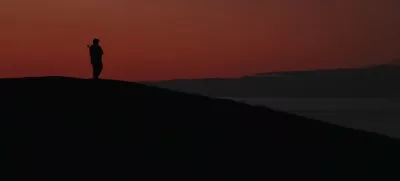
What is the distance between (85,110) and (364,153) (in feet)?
32.3

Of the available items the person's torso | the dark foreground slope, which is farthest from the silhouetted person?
the dark foreground slope

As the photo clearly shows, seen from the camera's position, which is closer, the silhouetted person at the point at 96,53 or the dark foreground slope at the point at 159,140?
the dark foreground slope at the point at 159,140

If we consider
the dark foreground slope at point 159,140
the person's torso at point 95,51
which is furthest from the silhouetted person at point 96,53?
the dark foreground slope at point 159,140

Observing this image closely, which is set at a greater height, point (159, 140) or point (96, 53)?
point (96, 53)

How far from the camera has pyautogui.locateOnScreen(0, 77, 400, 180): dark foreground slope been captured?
24125mm

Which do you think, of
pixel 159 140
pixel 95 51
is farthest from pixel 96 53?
pixel 159 140

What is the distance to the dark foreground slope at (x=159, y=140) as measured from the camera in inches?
950

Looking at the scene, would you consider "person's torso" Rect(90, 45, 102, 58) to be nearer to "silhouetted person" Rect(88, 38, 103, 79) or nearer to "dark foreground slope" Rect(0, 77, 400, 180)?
"silhouetted person" Rect(88, 38, 103, 79)

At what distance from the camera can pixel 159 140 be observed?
2628cm

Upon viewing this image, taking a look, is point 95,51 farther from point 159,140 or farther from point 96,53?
point 159,140

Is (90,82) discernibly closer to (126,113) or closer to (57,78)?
(57,78)

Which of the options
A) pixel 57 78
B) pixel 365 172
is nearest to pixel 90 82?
pixel 57 78

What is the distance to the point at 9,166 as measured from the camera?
76.6ft

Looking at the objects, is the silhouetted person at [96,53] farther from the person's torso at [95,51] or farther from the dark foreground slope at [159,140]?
the dark foreground slope at [159,140]
